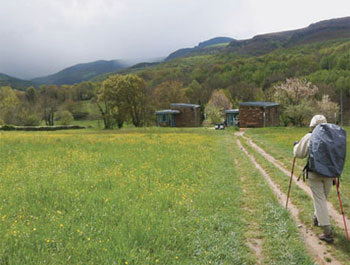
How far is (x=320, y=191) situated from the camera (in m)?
5.67

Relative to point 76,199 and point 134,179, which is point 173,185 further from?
point 76,199

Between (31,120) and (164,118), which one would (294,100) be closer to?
(164,118)

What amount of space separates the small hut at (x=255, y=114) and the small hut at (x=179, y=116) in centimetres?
1297

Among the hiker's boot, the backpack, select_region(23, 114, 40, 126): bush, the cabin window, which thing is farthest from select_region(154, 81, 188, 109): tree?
the hiker's boot

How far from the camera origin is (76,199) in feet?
22.4

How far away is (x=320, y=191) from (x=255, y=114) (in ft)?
157

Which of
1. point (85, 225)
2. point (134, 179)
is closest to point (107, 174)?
point (134, 179)

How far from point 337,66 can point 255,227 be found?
4925 inches

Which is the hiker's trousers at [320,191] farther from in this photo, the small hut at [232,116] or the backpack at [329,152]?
the small hut at [232,116]

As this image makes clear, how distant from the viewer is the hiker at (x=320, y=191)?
5.38m

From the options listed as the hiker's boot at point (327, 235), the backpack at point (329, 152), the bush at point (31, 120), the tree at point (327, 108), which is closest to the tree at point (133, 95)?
the bush at point (31, 120)

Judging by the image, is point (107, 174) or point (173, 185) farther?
point (107, 174)

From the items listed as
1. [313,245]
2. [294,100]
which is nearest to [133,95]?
[294,100]

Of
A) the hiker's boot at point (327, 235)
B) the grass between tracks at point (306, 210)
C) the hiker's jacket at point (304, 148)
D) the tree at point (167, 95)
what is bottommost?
the grass between tracks at point (306, 210)
